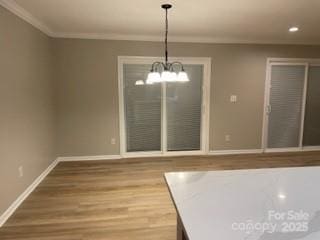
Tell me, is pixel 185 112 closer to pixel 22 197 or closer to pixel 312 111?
pixel 312 111

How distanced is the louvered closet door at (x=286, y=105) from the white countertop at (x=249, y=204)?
4.07 m

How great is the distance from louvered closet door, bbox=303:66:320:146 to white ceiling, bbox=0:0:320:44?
2.81ft

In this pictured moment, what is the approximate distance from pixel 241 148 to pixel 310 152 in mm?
1588

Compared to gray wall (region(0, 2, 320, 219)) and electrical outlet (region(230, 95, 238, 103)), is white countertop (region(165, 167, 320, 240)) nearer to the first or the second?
gray wall (region(0, 2, 320, 219))

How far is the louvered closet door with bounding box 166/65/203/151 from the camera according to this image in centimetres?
501

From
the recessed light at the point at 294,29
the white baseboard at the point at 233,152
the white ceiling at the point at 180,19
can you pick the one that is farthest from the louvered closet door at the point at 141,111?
the recessed light at the point at 294,29

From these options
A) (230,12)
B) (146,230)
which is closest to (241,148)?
(230,12)

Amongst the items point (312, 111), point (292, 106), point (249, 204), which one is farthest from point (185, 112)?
point (249, 204)

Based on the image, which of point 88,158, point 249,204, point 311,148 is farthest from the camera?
point 311,148

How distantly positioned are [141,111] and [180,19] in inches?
81.2

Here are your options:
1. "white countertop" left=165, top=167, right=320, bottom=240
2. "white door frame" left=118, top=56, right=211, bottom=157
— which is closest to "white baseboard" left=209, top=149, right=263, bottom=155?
"white door frame" left=118, top=56, right=211, bottom=157

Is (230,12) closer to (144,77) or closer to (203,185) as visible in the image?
(144,77)

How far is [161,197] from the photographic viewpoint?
3.25 meters

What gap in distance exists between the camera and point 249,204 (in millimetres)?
1106
